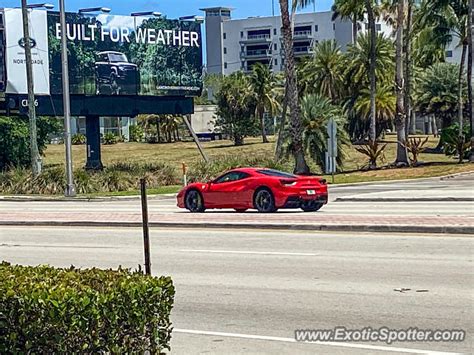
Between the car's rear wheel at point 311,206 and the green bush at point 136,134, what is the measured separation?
83.5 m

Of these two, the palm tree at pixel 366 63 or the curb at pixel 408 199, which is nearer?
the curb at pixel 408 199

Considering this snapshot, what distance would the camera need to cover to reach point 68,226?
22094 millimetres

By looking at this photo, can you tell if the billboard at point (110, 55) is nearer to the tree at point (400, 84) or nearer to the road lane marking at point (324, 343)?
the tree at point (400, 84)

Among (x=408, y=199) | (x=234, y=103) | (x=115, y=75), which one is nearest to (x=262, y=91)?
(x=234, y=103)

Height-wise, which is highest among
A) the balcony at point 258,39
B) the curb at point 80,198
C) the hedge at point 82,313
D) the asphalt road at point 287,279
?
the balcony at point 258,39

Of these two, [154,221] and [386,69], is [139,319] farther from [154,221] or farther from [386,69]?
[386,69]

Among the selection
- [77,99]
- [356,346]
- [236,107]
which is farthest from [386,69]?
[356,346]

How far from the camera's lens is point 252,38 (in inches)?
5896

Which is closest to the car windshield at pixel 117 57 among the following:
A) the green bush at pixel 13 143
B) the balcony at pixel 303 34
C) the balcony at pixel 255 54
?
the green bush at pixel 13 143

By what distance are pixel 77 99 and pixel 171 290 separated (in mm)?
45890

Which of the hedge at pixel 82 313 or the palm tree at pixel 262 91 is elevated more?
the palm tree at pixel 262 91

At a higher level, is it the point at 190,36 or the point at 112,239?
the point at 190,36

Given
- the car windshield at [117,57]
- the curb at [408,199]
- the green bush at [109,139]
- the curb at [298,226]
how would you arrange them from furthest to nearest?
the green bush at [109,139], the car windshield at [117,57], the curb at [408,199], the curb at [298,226]

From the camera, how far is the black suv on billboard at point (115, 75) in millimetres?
51634
